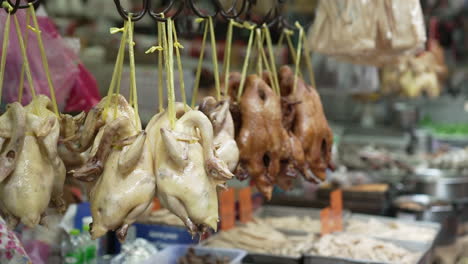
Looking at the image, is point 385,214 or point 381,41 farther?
point 385,214

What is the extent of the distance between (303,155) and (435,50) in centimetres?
514

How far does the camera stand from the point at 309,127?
8.23 ft

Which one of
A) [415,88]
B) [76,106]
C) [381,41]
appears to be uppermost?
[381,41]

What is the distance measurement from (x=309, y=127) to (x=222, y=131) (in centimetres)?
66

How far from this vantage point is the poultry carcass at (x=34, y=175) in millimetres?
1519

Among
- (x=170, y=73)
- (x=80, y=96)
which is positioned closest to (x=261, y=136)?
(x=170, y=73)

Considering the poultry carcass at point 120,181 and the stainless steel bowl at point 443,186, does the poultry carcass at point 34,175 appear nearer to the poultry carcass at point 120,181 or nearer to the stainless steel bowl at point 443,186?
the poultry carcass at point 120,181

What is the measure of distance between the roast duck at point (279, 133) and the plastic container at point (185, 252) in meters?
0.61

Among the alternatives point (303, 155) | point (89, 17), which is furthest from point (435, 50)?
point (303, 155)

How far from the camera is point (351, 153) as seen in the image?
6.59 m

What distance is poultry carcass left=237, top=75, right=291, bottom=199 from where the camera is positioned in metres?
2.27

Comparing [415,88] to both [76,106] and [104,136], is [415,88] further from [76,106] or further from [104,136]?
[104,136]

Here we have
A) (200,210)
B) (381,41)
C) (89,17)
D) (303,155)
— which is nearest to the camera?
(200,210)

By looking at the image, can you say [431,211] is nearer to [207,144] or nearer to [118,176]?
[207,144]
